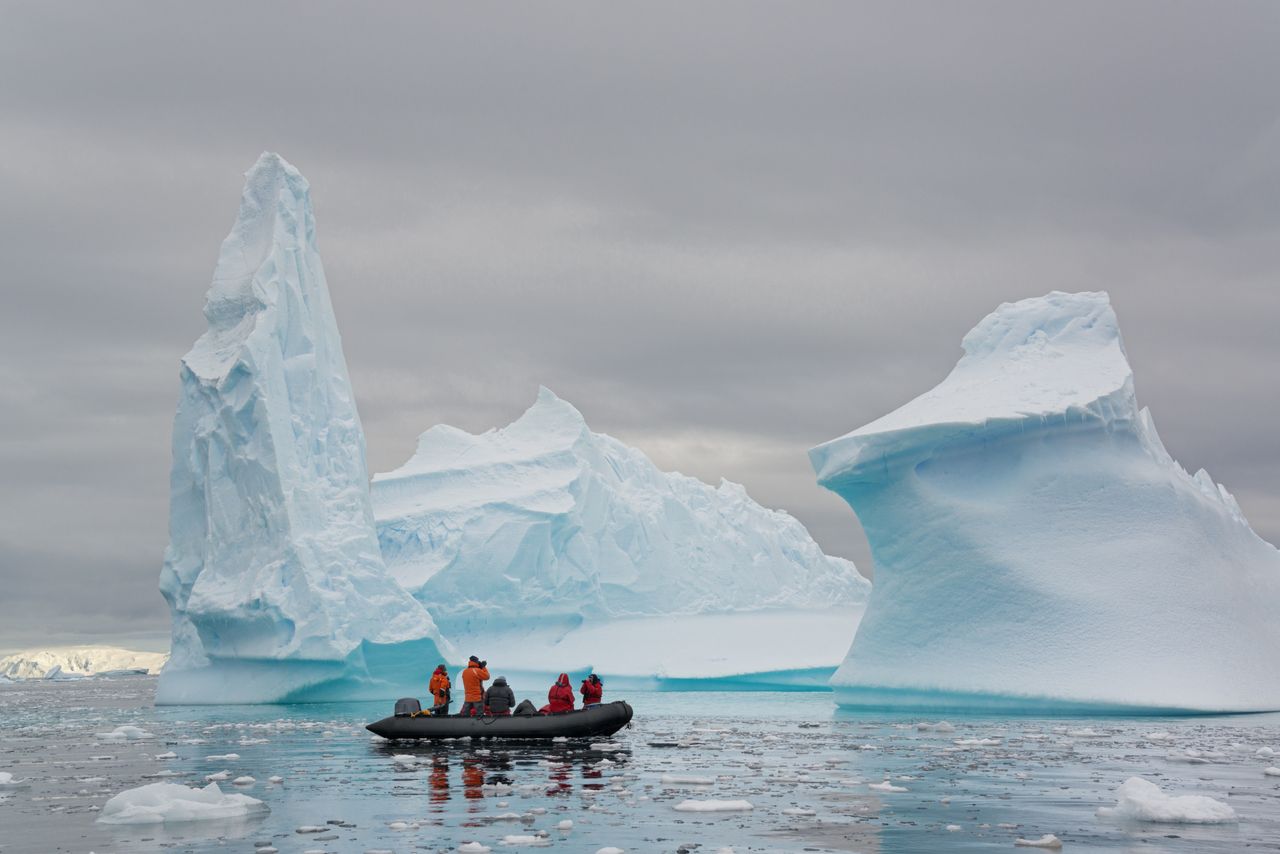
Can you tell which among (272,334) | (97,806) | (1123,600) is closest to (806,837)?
(97,806)

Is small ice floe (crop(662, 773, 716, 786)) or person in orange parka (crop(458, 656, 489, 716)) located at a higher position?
person in orange parka (crop(458, 656, 489, 716))

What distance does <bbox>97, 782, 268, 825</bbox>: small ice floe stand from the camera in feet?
37.2

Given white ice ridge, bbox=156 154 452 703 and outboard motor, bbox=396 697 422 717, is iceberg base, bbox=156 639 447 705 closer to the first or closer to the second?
white ice ridge, bbox=156 154 452 703

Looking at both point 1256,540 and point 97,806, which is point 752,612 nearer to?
point 1256,540

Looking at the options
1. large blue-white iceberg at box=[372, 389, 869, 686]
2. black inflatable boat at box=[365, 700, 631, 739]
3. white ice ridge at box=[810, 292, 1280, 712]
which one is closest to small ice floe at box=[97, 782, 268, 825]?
black inflatable boat at box=[365, 700, 631, 739]

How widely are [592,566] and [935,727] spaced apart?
75.9 feet

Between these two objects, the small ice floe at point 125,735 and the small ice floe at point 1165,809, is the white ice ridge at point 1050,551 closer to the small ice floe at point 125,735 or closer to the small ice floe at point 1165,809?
the small ice floe at point 1165,809

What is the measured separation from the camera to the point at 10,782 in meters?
14.9

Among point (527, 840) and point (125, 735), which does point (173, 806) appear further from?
point (125, 735)

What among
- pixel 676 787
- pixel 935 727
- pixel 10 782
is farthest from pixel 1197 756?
pixel 10 782

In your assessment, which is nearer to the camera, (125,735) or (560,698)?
(560,698)

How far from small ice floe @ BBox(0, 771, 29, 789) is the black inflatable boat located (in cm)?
537

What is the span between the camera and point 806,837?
10266 millimetres

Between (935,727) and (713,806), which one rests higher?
(935,727)
